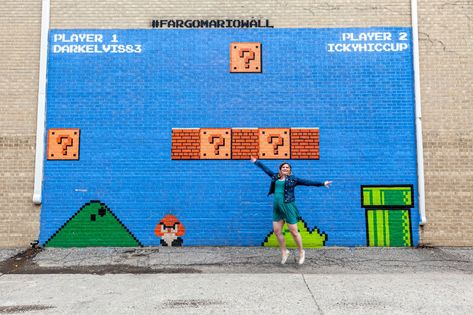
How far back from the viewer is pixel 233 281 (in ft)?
16.2

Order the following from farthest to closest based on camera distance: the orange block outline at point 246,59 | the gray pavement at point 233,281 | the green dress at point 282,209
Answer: the orange block outline at point 246,59 < the green dress at point 282,209 < the gray pavement at point 233,281

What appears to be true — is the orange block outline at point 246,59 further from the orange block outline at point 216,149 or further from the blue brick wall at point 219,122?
the orange block outline at point 216,149

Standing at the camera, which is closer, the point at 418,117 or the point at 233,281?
the point at 233,281

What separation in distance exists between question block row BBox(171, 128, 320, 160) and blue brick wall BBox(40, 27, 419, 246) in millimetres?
139

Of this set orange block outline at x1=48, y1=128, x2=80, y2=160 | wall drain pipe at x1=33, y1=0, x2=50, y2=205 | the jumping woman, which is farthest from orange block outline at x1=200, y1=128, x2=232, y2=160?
wall drain pipe at x1=33, y1=0, x2=50, y2=205

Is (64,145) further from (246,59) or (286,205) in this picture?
(286,205)

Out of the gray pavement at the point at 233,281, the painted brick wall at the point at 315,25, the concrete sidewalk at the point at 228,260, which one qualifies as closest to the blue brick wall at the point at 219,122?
the painted brick wall at the point at 315,25

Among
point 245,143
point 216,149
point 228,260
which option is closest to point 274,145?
point 245,143

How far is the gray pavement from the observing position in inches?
160

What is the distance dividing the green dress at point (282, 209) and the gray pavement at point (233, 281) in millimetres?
739

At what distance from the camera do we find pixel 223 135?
6.94 meters

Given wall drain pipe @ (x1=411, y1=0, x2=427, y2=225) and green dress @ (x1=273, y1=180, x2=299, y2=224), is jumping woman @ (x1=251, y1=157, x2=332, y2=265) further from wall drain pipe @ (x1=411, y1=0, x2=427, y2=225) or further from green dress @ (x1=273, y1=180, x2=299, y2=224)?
wall drain pipe @ (x1=411, y1=0, x2=427, y2=225)

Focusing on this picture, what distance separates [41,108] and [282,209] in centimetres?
499

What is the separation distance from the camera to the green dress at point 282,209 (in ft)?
18.9
